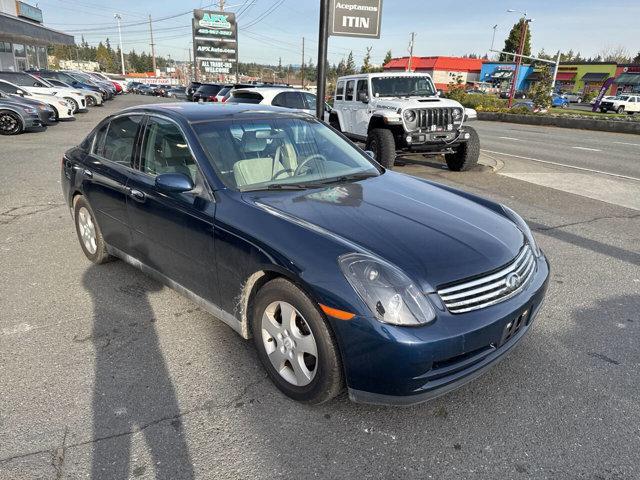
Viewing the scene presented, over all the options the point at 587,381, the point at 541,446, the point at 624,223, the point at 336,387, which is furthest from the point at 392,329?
the point at 624,223

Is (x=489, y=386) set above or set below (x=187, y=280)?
below

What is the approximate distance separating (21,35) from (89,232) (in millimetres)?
34079

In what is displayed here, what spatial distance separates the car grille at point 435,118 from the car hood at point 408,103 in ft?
0.32

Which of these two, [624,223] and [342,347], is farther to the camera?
[624,223]

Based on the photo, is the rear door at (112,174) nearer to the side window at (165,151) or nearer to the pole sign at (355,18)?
the side window at (165,151)

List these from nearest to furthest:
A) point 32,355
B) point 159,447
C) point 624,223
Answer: point 159,447 → point 32,355 → point 624,223

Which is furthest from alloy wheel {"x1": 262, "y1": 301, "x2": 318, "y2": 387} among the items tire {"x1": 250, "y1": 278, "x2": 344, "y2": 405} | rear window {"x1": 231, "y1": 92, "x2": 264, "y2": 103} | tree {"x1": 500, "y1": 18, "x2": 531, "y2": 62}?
tree {"x1": 500, "y1": 18, "x2": 531, "y2": 62}

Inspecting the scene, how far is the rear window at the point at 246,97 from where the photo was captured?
12.7 m

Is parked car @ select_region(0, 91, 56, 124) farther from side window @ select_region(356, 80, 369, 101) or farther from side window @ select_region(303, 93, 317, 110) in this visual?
side window @ select_region(356, 80, 369, 101)

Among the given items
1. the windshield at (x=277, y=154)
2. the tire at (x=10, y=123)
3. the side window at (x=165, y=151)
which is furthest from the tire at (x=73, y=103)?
the windshield at (x=277, y=154)

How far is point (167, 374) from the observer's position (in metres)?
2.91

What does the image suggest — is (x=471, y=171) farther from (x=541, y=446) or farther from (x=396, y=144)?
(x=541, y=446)

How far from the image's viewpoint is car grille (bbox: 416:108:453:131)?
9328mm

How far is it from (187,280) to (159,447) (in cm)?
117
